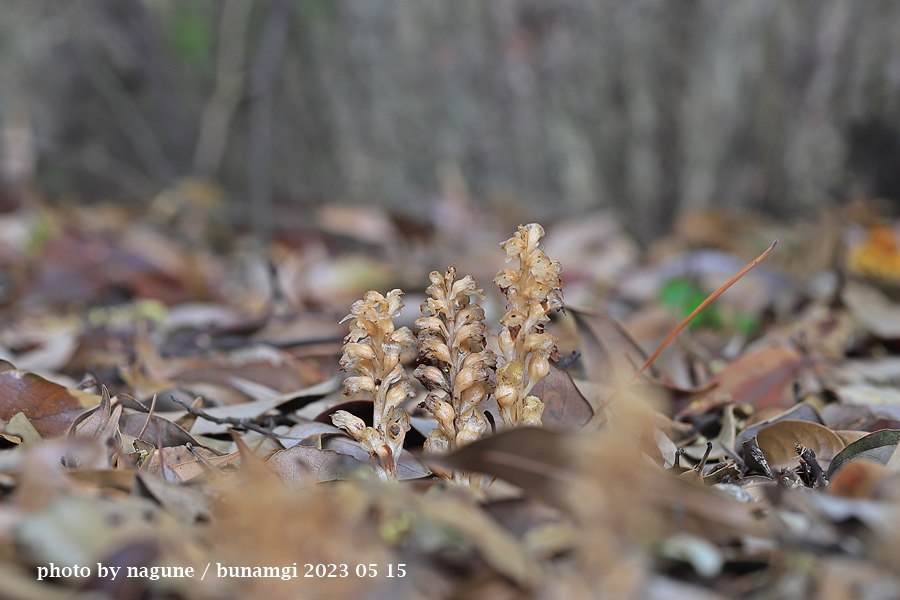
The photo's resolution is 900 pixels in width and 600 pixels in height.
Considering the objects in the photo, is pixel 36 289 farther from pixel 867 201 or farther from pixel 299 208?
pixel 867 201

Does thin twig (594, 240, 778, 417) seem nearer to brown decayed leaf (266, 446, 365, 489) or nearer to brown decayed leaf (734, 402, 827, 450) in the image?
brown decayed leaf (734, 402, 827, 450)

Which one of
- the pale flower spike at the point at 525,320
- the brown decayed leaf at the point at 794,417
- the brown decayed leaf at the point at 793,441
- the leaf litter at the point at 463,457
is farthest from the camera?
the brown decayed leaf at the point at 794,417

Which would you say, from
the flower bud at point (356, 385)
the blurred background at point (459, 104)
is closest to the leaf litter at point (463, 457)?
the flower bud at point (356, 385)

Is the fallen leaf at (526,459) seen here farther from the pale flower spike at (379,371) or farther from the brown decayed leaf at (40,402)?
the brown decayed leaf at (40,402)

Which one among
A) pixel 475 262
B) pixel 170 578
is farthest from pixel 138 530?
pixel 475 262

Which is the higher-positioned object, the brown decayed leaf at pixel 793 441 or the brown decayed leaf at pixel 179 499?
the brown decayed leaf at pixel 793 441

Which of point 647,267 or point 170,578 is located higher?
point 647,267

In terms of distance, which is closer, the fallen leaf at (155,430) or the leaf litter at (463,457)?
the leaf litter at (463,457)
